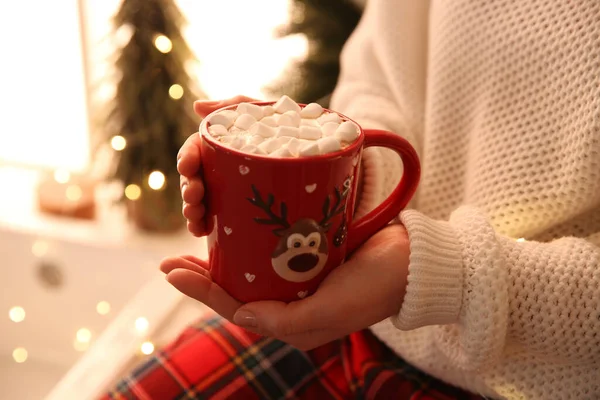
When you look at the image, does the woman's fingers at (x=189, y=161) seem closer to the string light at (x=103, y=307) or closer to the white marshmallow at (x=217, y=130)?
the white marshmallow at (x=217, y=130)

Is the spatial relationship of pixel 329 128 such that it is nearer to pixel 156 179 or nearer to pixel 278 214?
pixel 278 214

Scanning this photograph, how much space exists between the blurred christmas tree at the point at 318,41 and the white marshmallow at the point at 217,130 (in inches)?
27.5

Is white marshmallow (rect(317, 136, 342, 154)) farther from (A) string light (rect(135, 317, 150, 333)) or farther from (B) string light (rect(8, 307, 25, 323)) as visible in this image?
(B) string light (rect(8, 307, 25, 323))

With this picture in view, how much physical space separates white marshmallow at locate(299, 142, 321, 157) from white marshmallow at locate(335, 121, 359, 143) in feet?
0.10

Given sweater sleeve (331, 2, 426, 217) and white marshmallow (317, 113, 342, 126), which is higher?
white marshmallow (317, 113, 342, 126)

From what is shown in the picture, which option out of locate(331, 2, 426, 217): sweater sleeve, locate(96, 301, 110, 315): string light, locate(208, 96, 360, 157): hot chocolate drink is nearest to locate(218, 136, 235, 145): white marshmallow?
locate(208, 96, 360, 157): hot chocolate drink

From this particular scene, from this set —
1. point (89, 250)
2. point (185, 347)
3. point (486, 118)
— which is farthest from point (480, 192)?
point (89, 250)

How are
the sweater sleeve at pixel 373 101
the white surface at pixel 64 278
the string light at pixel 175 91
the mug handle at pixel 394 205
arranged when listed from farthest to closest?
the white surface at pixel 64 278 < the string light at pixel 175 91 < the sweater sleeve at pixel 373 101 < the mug handle at pixel 394 205

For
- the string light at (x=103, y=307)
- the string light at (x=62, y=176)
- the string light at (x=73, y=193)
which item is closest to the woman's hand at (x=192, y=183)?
the string light at (x=103, y=307)

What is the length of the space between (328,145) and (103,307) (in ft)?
3.66

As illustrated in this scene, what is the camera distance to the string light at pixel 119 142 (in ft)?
4.08

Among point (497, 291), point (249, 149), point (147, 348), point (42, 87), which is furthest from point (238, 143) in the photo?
point (42, 87)

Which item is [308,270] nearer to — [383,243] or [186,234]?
Answer: [383,243]

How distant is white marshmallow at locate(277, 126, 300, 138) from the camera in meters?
0.43
